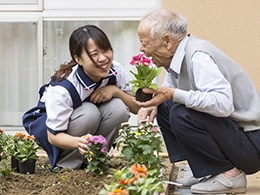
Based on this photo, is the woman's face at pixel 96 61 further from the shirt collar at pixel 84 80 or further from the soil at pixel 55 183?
the soil at pixel 55 183

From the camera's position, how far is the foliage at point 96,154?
10.2 ft

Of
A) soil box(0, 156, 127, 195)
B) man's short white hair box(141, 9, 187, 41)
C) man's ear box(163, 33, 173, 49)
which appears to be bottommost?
soil box(0, 156, 127, 195)

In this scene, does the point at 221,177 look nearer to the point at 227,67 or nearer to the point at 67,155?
the point at 227,67

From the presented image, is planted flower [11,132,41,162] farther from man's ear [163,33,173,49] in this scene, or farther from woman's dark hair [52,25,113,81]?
man's ear [163,33,173,49]

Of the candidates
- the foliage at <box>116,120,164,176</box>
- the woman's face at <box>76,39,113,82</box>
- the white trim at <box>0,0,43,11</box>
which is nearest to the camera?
the foliage at <box>116,120,164,176</box>

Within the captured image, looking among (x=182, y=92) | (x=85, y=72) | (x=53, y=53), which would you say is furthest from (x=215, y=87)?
(x=53, y=53)

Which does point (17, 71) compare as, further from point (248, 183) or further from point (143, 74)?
point (248, 183)

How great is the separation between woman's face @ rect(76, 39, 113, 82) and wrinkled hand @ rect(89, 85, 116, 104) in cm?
16

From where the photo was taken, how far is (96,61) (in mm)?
3266

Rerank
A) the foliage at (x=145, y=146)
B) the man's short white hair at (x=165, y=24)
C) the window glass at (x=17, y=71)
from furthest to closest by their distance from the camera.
Answer: the window glass at (x=17, y=71) → the man's short white hair at (x=165, y=24) → the foliage at (x=145, y=146)

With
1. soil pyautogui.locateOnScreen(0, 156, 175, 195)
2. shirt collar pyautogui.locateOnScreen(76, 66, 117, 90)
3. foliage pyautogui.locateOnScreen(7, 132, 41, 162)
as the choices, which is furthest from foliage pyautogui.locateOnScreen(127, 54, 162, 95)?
foliage pyautogui.locateOnScreen(7, 132, 41, 162)

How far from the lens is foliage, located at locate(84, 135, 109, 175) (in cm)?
Answer: 310

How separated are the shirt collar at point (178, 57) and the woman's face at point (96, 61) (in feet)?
1.73

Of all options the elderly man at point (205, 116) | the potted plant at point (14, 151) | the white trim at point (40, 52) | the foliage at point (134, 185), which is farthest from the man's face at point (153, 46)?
the white trim at point (40, 52)
